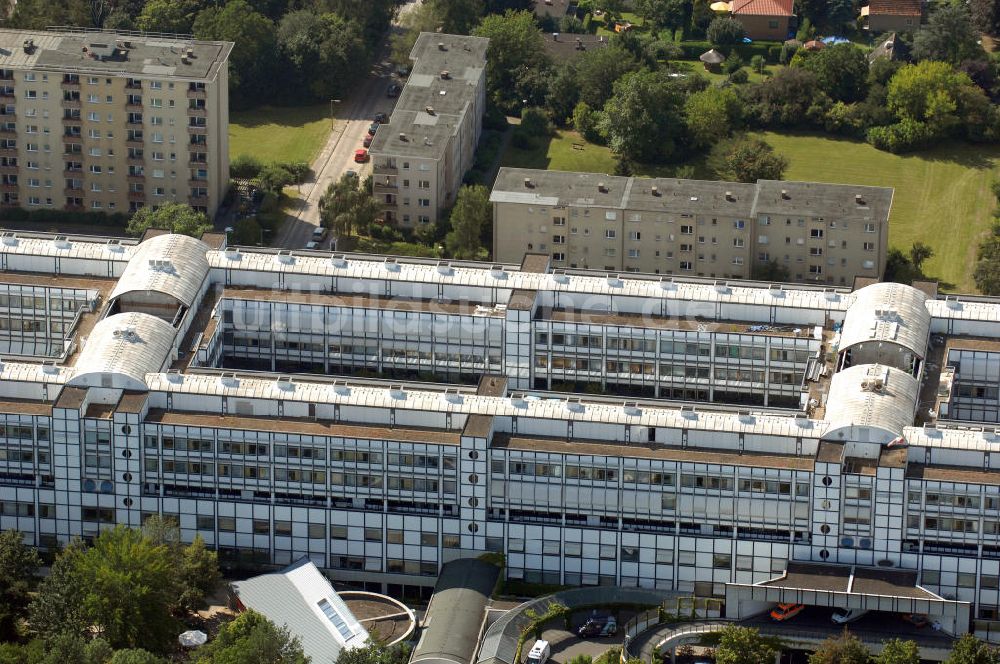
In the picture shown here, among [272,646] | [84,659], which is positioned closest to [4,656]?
[84,659]

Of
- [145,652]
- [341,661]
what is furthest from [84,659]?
[341,661]

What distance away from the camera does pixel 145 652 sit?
651ft

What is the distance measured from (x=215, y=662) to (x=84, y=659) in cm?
1020

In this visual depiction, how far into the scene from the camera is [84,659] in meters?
199

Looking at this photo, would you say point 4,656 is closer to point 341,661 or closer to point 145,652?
point 145,652

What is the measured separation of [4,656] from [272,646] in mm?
20734

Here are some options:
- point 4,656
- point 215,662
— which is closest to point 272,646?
point 215,662

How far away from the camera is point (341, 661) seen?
19850 cm

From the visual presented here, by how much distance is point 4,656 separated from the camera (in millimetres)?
197375

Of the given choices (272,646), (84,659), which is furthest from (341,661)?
(84,659)

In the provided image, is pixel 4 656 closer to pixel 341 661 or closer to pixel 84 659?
pixel 84 659

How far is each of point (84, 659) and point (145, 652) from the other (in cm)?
484

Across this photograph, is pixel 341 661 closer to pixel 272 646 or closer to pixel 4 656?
pixel 272 646

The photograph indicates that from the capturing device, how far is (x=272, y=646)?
200 m
